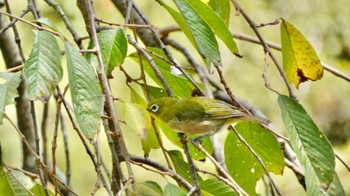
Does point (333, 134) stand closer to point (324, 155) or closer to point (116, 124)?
point (324, 155)


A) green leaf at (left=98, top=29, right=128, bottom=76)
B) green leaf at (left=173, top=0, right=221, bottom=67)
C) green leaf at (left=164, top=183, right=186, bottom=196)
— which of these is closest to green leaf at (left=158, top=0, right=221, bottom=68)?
green leaf at (left=173, top=0, right=221, bottom=67)

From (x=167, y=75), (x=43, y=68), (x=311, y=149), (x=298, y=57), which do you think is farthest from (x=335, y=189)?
(x=43, y=68)

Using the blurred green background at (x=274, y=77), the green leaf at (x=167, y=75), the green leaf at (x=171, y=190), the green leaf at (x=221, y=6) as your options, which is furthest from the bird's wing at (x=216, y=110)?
the blurred green background at (x=274, y=77)

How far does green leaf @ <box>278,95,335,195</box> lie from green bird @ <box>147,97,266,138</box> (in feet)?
0.62

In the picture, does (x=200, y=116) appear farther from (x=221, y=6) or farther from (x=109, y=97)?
(x=109, y=97)

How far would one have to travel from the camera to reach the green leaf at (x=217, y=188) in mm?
1206

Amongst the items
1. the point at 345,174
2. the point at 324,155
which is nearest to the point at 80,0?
the point at 324,155

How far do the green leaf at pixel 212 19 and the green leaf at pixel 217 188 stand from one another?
275 mm

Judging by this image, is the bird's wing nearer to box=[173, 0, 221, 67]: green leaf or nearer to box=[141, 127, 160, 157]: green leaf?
box=[141, 127, 160, 157]: green leaf

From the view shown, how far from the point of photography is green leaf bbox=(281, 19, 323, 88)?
1.43 meters

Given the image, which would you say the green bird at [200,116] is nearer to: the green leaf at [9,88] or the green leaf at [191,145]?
the green leaf at [191,145]

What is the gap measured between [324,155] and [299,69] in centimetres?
29

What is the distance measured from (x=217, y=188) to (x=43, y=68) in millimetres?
413

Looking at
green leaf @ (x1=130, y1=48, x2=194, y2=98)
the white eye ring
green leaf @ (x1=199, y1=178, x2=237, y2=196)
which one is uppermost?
green leaf @ (x1=130, y1=48, x2=194, y2=98)
